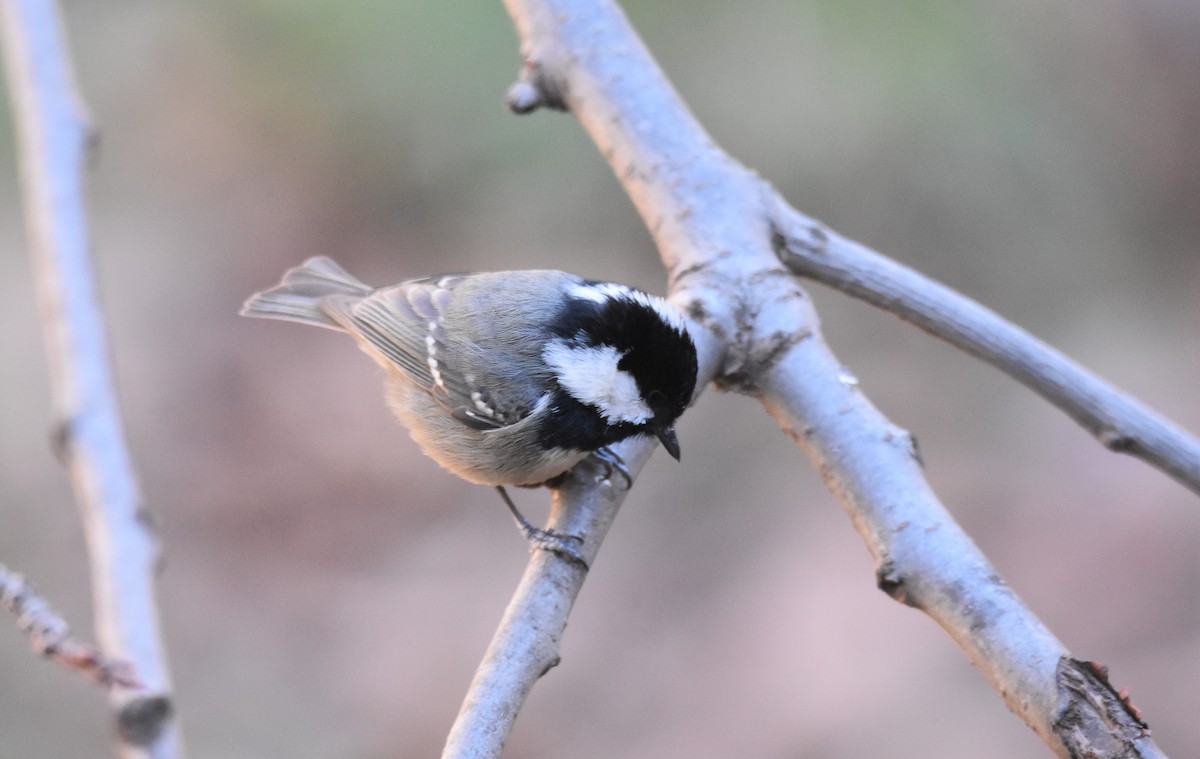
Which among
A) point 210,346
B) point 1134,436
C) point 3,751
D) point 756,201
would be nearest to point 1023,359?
point 1134,436

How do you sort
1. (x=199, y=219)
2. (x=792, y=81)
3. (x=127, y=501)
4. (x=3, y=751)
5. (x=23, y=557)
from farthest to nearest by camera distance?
(x=199, y=219) → (x=792, y=81) → (x=23, y=557) → (x=3, y=751) → (x=127, y=501)

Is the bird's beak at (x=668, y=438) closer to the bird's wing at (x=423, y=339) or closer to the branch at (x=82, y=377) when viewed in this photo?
the bird's wing at (x=423, y=339)

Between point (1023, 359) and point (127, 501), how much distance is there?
1.54 meters

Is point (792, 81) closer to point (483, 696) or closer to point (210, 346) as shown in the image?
point (210, 346)

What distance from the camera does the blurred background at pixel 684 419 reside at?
12.1 ft

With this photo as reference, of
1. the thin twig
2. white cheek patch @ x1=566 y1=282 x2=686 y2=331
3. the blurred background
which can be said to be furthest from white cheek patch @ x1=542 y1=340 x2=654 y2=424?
the blurred background

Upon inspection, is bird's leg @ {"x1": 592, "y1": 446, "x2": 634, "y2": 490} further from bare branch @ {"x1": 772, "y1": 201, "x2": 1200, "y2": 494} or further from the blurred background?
the blurred background

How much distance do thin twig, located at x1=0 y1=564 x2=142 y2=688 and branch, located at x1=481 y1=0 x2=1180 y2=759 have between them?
107 centimetres

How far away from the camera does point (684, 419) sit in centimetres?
447

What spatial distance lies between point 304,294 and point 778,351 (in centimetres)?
135

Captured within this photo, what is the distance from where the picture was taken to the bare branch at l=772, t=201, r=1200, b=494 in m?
1.82

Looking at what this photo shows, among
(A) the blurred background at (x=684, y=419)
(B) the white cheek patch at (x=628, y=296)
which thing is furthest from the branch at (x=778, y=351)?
(A) the blurred background at (x=684, y=419)

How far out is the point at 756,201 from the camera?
80.3 inches

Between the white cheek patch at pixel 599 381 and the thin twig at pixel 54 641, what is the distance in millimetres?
1324
